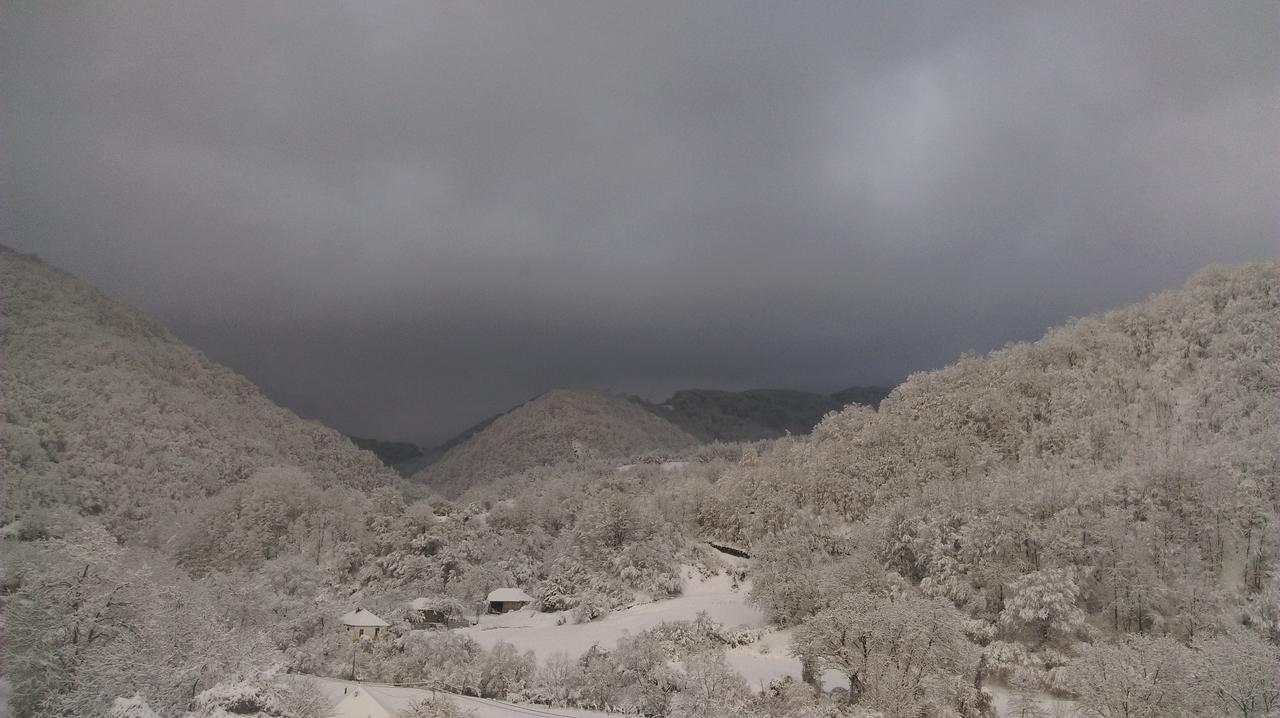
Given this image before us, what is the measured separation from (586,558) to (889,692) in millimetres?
44118

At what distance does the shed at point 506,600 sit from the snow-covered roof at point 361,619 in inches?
701

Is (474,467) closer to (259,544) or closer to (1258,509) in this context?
(259,544)

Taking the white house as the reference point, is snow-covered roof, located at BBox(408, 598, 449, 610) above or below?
below

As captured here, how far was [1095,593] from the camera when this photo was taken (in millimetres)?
39062

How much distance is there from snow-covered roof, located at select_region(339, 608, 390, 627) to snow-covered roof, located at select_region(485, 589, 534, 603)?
57.7 ft

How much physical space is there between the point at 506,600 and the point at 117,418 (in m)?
70.3

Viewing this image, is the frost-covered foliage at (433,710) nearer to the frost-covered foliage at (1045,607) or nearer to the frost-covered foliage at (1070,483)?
the frost-covered foliage at (1070,483)

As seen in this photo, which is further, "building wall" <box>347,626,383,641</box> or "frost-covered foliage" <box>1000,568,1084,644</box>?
"building wall" <box>347,626,383,641</box>

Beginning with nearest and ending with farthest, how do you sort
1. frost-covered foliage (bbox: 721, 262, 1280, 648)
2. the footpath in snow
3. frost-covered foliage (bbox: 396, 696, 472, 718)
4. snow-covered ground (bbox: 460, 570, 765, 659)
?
frost-covered foliage (bbox: 396, 696, 472, 718)
frost-covered foliage (bbox: 721, 262, 1280, 648)
the footpath in snow
snow-covered ground (bbox: 460, 570, 765, 659)

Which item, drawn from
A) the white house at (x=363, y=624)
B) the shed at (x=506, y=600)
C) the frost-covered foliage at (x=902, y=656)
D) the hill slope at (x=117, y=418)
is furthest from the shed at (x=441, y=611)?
the hill slope at (x=117, y=418)

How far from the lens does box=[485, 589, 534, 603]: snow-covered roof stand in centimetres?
6569

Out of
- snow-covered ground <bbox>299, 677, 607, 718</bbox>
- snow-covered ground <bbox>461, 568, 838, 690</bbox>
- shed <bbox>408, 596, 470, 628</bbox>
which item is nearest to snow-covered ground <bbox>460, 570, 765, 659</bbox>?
snow-covered ground <bbox>461, 568, 838, 690</bbox>

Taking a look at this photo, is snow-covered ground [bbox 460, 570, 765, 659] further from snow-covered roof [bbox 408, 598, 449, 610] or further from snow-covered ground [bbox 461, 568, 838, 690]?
snow-covered roof [bbox 408, 598, 449, 610]

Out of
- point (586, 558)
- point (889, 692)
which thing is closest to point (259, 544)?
point (586, 558)
